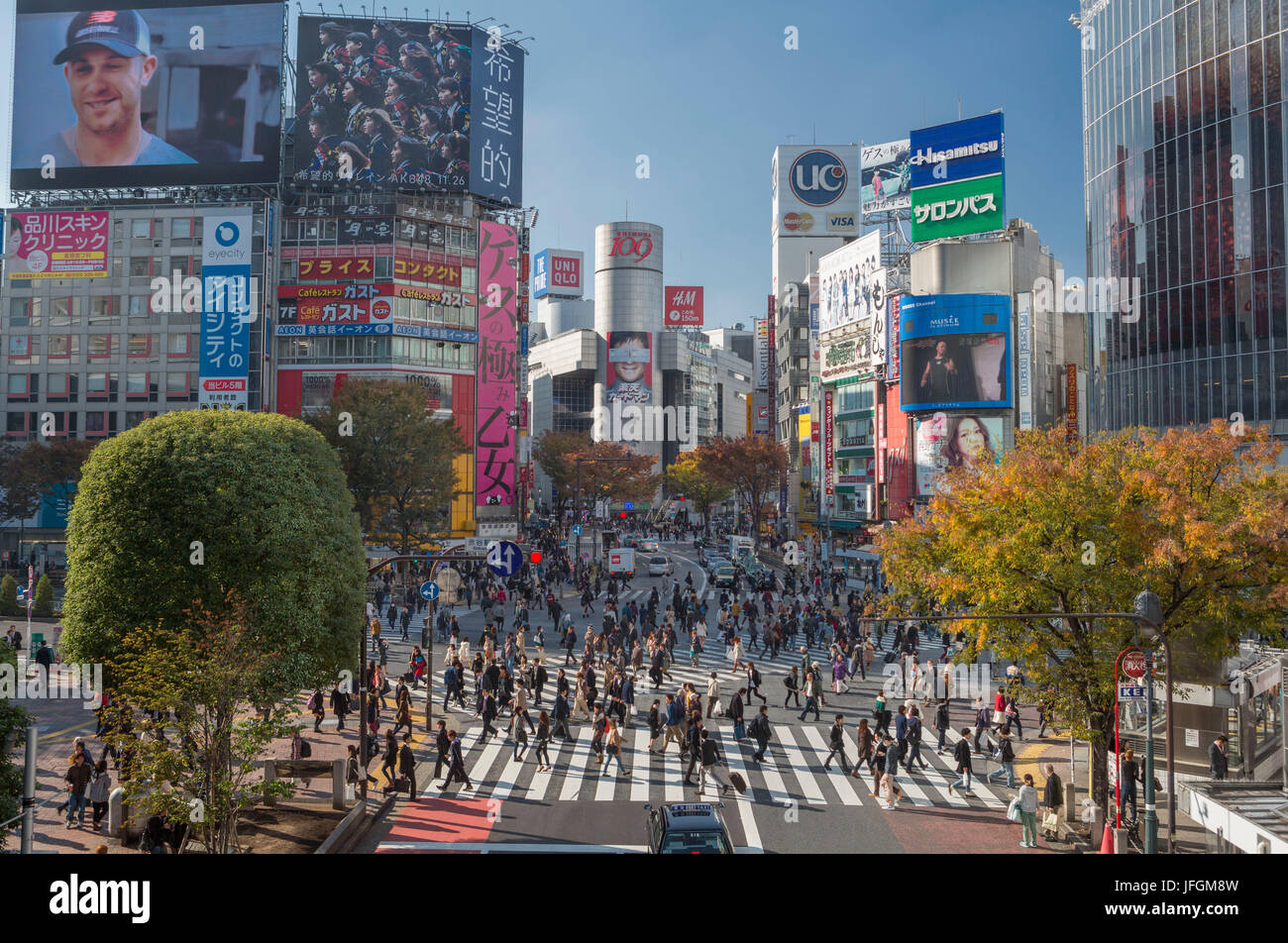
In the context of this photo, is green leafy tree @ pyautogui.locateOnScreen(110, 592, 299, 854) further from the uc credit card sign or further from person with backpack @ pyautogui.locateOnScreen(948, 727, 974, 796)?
the uc credit card sign

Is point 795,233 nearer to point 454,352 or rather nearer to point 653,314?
point 653,314

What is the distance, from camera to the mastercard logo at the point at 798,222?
141 meters

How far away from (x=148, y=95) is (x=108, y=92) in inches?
120

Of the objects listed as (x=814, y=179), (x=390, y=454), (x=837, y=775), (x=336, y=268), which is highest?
(x=814, y=179)

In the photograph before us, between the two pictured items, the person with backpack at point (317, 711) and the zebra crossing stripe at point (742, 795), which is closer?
the zebra crossing stripe at point (742, 795)

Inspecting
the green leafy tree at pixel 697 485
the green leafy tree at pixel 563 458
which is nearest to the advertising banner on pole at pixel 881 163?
the green leafy tree at pixel 697 485

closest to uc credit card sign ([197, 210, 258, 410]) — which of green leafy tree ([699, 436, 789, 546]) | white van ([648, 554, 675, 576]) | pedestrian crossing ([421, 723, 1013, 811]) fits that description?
white van ([648, 554, 675, 576])

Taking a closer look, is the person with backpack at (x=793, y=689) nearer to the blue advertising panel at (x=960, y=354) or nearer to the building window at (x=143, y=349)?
the blue advertising panel at (x=960, y=354)

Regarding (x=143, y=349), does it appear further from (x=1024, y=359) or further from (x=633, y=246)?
(x=633, y=246)

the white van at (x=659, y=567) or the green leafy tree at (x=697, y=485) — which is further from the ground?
the green leafy tree at (x=697, y=485)

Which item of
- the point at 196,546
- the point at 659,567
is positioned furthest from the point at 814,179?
the point at 196,546

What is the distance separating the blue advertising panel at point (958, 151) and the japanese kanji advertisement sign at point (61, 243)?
6205cm

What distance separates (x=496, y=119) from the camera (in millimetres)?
74750

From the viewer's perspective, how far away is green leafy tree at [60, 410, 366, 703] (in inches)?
703
